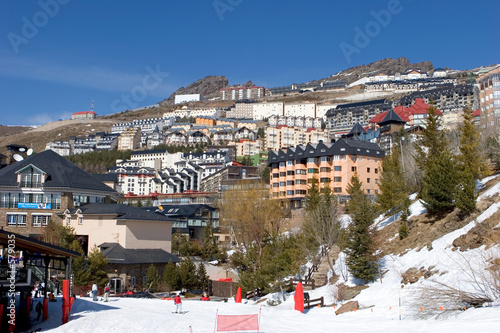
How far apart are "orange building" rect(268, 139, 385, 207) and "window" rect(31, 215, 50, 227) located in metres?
35.2

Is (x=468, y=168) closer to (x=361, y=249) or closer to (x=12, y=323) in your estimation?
(x=361, y=249)

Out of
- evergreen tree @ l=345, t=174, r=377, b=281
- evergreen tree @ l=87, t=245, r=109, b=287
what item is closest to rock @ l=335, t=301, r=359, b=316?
evergreen tree @ l=345, t=174, r=377, b=281

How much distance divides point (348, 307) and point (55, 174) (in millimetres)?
35443

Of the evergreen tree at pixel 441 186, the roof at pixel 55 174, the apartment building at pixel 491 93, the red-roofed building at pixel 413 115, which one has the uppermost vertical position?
the red-roofed building at pixel 413 115

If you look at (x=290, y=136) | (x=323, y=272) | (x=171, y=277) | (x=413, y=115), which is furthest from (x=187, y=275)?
(x=290, y=136)

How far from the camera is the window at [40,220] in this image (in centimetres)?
4838

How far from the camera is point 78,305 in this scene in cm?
2561

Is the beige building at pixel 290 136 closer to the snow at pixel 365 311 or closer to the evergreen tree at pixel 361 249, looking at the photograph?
the evergreen tree at pixel 361 249

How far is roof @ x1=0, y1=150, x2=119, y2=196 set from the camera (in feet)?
161

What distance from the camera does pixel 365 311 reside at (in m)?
23.8

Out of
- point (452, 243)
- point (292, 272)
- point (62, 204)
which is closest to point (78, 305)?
point (292, 272)

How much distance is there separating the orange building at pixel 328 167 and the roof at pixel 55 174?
30.8 metres

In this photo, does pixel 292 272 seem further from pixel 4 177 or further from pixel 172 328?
pixel 4 177

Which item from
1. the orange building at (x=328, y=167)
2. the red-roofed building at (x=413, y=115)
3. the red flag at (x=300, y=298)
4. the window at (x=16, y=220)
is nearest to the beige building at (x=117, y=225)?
the window at (x=16, y=220)
